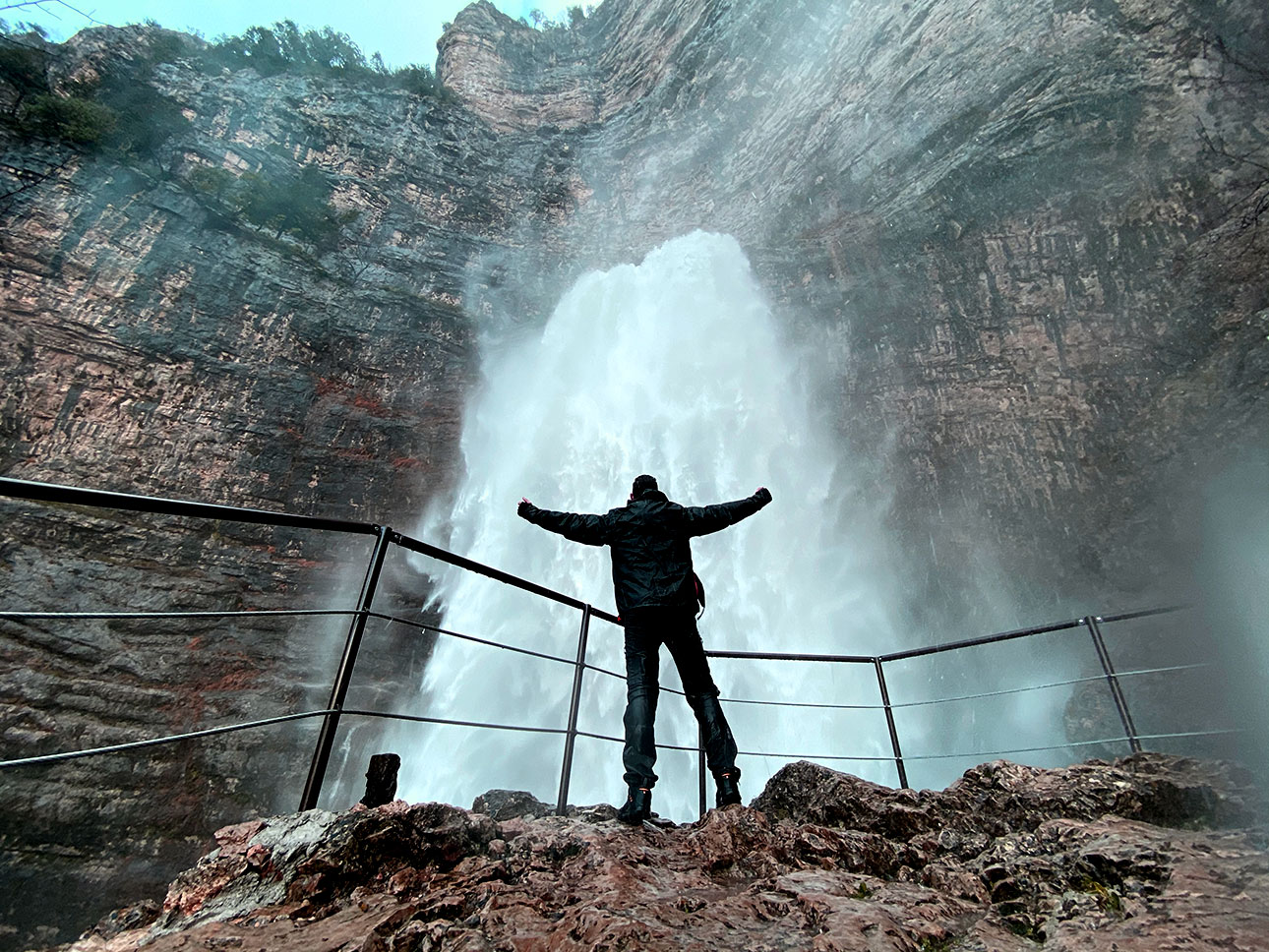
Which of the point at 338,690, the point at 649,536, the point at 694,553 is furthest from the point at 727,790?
the point at 694,553

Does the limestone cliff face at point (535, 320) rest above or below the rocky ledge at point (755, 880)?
above

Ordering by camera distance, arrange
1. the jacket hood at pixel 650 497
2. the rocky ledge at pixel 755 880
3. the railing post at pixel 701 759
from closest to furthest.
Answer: the rocky ledge at pixel 755 880, the railing post at pixel 701 759, the jacket hood at pixel 650 497

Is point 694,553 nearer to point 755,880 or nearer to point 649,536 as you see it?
point 649,536

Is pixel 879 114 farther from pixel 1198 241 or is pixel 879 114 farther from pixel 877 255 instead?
pixel 1198 241

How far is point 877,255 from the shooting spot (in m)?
13.1

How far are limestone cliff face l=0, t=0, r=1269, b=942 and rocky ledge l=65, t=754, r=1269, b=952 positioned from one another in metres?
8.70

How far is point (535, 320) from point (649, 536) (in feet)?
53.6

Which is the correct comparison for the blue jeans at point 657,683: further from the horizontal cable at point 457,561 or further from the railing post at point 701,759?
the horizontal cable at point 457,561

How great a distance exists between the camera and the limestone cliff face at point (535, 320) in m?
8.86

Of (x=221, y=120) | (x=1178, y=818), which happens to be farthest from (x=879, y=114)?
(x=221, y=120)

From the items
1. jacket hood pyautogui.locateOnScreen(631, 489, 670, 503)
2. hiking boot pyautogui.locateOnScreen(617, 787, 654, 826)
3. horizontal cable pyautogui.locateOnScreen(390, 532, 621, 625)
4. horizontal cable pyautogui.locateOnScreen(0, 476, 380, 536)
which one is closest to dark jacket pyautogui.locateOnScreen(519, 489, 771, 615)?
jacket hood pyautogui.locateOnScreen(631, 489, 670, 503)

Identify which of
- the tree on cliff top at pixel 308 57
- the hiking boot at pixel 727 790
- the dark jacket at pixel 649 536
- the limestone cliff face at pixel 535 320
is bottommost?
the hiking boot at pixel 727 790

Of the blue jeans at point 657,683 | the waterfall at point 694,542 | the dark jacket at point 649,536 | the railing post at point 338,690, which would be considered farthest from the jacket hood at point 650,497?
the waterfall at point 694,542

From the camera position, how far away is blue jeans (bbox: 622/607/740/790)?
9.05 ft
